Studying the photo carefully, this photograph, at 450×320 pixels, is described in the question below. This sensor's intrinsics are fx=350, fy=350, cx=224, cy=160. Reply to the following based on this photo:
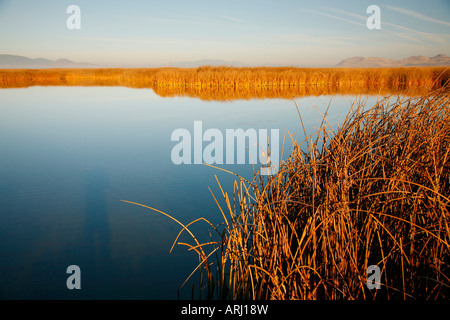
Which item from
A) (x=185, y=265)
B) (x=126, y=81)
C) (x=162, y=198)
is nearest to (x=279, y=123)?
(x=162, y=198)

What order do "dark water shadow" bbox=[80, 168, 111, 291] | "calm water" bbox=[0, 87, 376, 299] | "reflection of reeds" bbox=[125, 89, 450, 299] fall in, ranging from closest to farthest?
1. "reflection of reeds" bbox=[125, 89, 450, 299]
2. "calm water" bbox=[0, 87, 376, 299]
3. "dark water shadow" bbox=[80, 168, 111, 291]

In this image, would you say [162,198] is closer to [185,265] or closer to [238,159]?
[185,265]

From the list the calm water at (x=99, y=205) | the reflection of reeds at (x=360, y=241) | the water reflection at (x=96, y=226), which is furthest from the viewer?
the water reflection at (x=96, y=226)

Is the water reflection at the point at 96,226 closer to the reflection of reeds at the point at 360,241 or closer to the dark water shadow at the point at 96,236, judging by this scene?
the dark water shadow at the point at 96,236

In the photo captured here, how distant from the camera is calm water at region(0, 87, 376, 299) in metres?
3.46

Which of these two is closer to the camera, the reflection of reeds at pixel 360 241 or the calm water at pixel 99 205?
the reflection of reeds at pixel 360 241

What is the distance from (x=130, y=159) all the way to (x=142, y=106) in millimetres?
8938

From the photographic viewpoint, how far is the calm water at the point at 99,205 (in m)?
3.46

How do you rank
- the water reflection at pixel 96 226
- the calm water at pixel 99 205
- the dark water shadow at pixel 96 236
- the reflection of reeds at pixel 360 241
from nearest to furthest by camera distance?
the reflection of reeds at pixel 360 241 → the calm water at pixel 99 205 → the dark water shadow at pixel 96 236 → the water reflection at pixel 96 226

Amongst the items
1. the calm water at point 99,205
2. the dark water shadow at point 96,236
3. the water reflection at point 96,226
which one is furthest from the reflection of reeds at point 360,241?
the water reflection at point 96,226

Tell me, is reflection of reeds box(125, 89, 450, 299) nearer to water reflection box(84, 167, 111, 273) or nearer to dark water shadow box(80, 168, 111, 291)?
dark water shadow box(80, 168, 111, 291)

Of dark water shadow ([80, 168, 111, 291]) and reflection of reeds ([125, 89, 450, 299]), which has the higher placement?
reflection of reeds ([125, 89, 450, 299])

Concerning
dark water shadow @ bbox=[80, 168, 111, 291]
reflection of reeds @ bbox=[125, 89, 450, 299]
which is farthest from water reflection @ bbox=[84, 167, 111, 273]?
reflection of reeds @ bbox=[125, 89, 450, 299]

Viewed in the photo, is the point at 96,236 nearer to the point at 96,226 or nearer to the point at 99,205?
the point at 96,226
